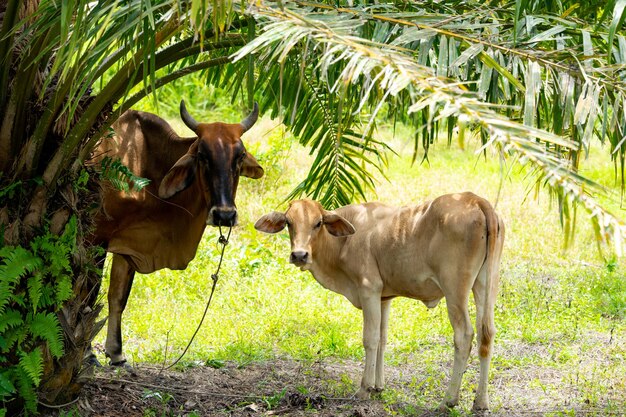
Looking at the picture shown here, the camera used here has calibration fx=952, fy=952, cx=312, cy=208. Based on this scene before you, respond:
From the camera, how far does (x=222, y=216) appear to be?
595 centimetres

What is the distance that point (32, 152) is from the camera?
16.7 ft

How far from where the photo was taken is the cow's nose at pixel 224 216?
595 centimetres

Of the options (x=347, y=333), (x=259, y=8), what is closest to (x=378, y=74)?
(x=259, y=8)

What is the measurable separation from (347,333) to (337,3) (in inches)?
134

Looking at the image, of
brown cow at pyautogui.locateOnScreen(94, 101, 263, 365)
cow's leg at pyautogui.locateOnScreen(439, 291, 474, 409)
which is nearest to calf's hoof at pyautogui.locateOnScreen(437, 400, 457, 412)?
cow's leg at pyautogui.locateOnScreen(439, 291, 474, 409)

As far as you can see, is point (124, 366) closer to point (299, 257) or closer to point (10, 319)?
point (299, 257)

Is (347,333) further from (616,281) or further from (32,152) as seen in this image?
(32,152)

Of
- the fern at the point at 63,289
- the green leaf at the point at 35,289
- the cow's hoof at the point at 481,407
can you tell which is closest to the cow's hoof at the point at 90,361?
the fern at the point at 63,289

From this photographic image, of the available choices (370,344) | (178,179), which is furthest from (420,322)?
(178,179)

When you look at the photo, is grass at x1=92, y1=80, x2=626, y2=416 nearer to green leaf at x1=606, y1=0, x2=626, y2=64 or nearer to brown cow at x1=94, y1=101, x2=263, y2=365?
brown cow at x1=94, y1=101, x2=263, y2=365

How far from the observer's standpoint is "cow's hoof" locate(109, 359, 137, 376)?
21.7 feet

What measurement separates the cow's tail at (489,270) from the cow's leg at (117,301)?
261cm

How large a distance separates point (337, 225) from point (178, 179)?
112 centimetres

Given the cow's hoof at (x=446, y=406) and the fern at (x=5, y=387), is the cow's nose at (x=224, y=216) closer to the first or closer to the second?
the fern at (x=5, y=387)
